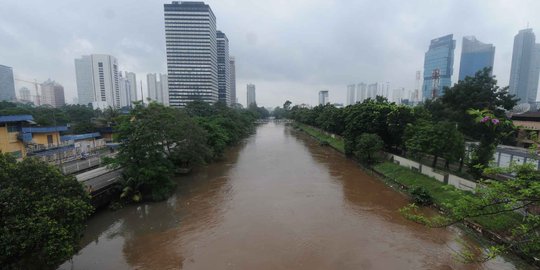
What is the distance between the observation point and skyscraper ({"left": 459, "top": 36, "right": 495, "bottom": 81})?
5562cm

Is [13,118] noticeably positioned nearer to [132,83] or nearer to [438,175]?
[438,175]

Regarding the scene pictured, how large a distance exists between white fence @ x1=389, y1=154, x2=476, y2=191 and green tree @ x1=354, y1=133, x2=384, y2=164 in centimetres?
153

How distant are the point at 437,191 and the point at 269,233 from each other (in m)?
9.87

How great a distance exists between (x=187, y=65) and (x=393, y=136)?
213 feet

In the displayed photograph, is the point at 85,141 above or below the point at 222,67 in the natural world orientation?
below

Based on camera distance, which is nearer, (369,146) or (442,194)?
(442,194)

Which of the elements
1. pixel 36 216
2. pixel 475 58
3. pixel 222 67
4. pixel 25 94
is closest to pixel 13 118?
pixel 36 216

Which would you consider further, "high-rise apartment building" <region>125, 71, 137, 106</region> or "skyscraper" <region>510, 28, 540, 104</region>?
"high-rise apartment building" <region>125, 71, 137, 106</region>

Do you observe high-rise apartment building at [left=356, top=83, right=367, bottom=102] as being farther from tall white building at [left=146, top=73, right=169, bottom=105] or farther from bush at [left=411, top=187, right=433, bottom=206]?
bush at [left=411, top=187, right=433, bottom=206]

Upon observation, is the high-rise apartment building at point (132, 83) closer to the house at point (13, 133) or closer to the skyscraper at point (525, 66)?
the house at point (13, 133)

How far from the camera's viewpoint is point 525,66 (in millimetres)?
Answer: 49469

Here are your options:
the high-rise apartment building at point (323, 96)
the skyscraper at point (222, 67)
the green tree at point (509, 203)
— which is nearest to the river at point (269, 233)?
the green tree at point (509, 203)

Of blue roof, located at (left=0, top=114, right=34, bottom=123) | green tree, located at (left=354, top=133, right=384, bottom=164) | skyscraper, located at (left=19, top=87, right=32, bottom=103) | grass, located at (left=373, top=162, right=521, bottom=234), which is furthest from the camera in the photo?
skyscraper, located at (left=19, top=87, right=32, bottom=103)

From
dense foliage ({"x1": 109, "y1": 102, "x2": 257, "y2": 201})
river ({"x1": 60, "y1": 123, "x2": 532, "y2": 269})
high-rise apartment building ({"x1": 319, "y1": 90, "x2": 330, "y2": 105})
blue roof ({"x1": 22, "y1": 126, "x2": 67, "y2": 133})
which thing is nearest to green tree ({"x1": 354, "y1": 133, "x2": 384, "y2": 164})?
river ({"x1": 60, "y1": 123, "x2": 532, "y2": 269})
